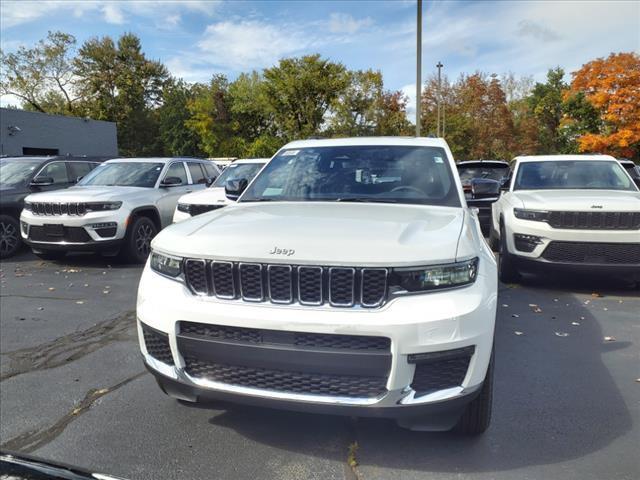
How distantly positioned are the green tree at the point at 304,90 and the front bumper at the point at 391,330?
41.2 meters

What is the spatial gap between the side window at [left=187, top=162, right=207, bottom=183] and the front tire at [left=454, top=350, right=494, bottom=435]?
8900 mm

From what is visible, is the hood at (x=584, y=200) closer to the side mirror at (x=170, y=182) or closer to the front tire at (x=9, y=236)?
the side mirror at (x=170, y=182)

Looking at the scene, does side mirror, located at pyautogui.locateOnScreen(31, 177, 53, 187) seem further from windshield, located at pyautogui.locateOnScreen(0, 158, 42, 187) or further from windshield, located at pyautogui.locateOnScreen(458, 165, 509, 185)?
windshield, located at pyautogui.locateOnScreen(458, 165, 509, 185)

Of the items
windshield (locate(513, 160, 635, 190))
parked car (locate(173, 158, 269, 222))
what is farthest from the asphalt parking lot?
parked car (locate(173, 158, 269, 222))

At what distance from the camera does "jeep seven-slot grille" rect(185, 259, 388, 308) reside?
250 centimetres

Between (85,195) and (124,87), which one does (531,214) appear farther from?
(124,87)

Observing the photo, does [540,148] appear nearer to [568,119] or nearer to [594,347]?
Result: [568,119]

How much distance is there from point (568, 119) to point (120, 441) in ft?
131

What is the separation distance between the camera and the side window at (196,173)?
35.9ft

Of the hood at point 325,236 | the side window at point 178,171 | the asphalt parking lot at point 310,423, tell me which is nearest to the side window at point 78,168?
the side window at point 178,171

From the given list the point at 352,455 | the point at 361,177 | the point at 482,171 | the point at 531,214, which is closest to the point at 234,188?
the point at 361,177

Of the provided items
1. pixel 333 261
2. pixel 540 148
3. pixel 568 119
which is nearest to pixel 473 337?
pixel 333 261


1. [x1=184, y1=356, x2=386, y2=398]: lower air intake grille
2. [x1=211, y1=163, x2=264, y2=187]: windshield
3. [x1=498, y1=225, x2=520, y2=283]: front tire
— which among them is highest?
[x1=211, y1=163, x2=264, y2=187]: windshield

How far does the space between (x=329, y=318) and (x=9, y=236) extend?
9253mm
